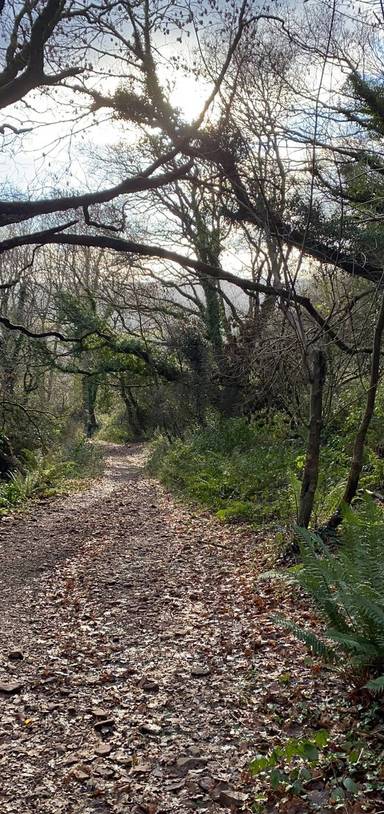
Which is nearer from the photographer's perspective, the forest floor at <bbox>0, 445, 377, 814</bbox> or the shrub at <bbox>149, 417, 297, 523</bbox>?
the forest floor at <bbox>0, 445, 377, 814</bbox>

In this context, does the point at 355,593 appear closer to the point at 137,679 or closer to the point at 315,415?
the point at 137,679

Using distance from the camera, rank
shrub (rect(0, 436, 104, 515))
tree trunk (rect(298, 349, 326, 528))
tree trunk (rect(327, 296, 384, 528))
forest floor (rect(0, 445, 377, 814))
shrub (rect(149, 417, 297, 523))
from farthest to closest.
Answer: shrub (rect(0, 436, 104, 515)) < shrub (rect(149, 417, 297, 523)) < tree trunk (rect(298, 349, 326, 528)) < tree trunk (rect(327, 296, 384, 528)) < forest floor (rect(0, 445, 377, 814))

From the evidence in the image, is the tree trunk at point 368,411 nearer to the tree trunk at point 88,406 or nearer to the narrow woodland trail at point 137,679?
the narrow woodland trail at point 137,679

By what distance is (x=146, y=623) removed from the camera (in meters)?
4.83

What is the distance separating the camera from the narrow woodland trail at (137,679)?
2.70 meters

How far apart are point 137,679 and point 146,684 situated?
11 cm

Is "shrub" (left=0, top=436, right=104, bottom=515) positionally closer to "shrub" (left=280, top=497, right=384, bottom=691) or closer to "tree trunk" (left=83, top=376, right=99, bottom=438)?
"shrub" (left=280, top=497, right=384, bottom=691)

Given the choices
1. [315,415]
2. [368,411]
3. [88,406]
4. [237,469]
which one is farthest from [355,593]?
[88,406]

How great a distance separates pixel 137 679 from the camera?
379cm

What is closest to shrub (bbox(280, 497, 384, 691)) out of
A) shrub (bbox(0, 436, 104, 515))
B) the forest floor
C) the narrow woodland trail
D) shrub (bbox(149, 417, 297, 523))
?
the forest floor

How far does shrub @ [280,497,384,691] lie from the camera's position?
9.80 ft

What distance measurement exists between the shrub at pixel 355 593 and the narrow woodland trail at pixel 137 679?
42 centimetres

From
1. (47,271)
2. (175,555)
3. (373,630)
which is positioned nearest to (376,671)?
(373,630)

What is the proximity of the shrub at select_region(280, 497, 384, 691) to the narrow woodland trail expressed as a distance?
0.42 meters
